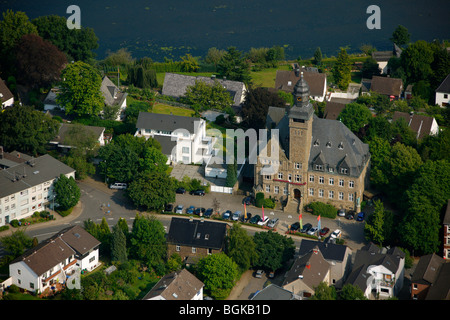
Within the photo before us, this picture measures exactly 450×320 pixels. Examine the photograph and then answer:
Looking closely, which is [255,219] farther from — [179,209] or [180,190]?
[180,190]

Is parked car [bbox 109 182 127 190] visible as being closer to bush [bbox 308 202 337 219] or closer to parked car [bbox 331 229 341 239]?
bush [bbox 308 202 337 219]

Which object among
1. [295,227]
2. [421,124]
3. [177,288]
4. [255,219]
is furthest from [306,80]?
[177,288]

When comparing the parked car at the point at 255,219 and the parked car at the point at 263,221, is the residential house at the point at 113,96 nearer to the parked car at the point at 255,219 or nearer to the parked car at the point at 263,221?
the parked car at the point at 255,219

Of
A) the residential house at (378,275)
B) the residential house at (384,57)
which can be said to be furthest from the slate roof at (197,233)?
the residential house at (384,57)

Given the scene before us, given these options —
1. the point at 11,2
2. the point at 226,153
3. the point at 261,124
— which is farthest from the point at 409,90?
the point at 11,2

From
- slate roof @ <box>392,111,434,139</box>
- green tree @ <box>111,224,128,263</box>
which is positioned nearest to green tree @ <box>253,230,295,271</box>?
green tree @ <box>111,224,128,263</box>
